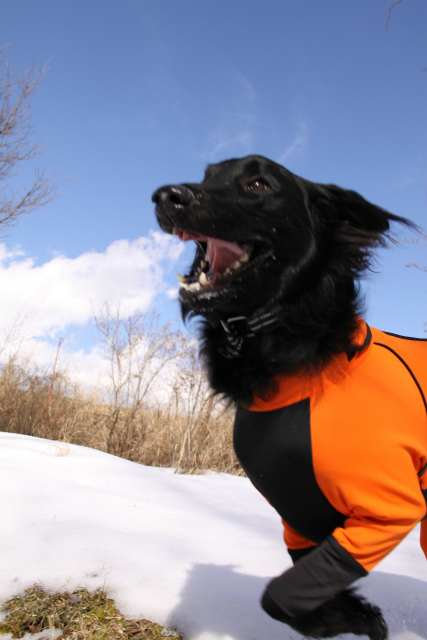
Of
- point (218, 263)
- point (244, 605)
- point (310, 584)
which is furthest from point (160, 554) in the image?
point (218, 263)

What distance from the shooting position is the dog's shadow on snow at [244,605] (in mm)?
1677

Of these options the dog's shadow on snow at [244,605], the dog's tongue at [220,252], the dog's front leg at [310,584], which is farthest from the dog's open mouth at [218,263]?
the dog's shadow on snow at [244,605]

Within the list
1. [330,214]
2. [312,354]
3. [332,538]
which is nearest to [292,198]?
[330,214]

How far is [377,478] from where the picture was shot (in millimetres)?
1224

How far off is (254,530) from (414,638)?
1.33 m

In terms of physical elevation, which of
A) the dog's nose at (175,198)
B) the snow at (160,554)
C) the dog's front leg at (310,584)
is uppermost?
the dog's nose at (175,198)

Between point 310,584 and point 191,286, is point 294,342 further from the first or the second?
point 310,584

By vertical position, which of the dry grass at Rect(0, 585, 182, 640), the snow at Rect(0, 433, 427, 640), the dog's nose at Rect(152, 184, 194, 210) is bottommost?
the dry grass at Rect(0, 585, 182, 640)

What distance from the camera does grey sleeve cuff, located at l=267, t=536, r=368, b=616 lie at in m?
1.18

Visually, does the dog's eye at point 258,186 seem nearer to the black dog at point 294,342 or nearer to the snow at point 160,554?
the black dog at point 294,342

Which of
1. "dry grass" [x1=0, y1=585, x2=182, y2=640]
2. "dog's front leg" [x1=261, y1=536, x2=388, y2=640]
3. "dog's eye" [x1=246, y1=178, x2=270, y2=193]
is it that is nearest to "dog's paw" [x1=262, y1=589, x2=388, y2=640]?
"dog's front leg" [x1=261, y1=536, x2=388, y2=640]

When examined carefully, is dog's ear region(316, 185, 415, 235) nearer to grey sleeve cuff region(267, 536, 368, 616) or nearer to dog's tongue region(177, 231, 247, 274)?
dog's tongue region(177, 231, 247, 274)

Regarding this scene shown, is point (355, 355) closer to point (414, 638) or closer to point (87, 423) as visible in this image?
Result: point (414, 638)

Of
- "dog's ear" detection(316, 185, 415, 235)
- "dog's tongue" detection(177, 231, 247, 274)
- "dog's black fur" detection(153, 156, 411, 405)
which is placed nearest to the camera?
"dog's black fur" detection(153, 156, 411, 405)
